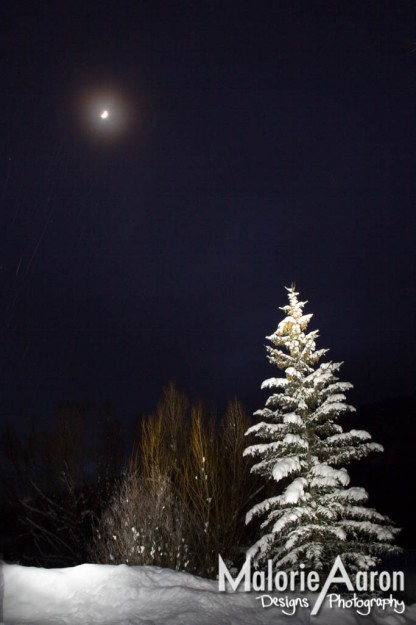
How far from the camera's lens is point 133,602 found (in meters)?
8.34

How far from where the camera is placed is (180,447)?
23750mm

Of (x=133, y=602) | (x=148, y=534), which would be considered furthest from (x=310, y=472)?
(x=148, y=534)

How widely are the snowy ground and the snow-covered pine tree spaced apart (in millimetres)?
1967

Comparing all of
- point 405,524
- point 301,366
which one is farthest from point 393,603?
point 405,524

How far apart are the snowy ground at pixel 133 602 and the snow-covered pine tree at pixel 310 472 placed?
1.97 metres

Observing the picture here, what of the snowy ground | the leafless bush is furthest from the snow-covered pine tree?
the leafless bush

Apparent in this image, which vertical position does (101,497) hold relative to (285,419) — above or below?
below

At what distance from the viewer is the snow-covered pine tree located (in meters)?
10.7

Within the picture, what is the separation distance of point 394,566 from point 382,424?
111 feet

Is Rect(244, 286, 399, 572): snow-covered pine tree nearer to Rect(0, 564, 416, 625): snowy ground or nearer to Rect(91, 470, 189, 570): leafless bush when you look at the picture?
Rect(0, 564, 416, 625): snowy ground

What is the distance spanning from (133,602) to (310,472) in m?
4.85

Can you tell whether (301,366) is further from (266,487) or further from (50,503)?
(50,503)

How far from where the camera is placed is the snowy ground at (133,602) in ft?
25.0

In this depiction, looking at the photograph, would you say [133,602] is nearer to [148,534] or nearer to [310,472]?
[310,472]
